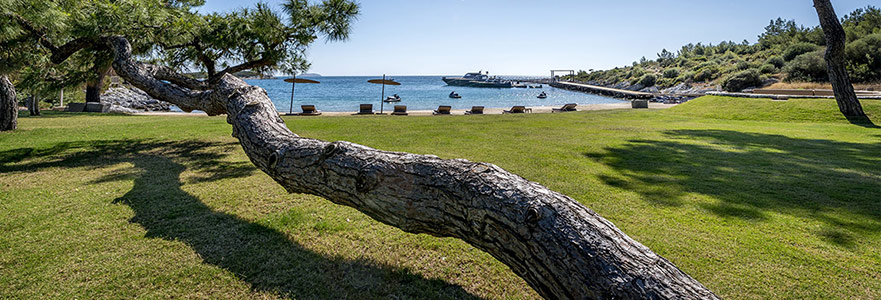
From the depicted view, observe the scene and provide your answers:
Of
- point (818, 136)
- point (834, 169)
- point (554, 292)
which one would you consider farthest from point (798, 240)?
point (818, 136)

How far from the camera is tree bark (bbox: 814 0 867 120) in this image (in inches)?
573

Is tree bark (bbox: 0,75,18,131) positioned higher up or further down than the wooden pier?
further down

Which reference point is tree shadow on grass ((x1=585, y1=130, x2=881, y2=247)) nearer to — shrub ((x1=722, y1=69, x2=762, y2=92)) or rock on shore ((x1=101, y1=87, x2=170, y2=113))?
rock on shore ((x1=101, y1=87, x2=170, y2=113))

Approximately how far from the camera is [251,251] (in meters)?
3.77

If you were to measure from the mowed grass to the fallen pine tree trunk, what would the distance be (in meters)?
0.74

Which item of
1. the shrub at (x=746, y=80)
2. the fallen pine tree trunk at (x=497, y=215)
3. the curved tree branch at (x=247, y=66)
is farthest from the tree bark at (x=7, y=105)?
the shrub at (x=746, y=80)

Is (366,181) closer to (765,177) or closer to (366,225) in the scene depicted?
(366,225)

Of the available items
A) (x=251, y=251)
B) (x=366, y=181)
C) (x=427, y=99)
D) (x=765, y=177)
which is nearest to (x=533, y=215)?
(x=366, y=181)

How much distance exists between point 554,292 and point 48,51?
33.9 feet

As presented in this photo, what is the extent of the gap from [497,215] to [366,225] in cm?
254

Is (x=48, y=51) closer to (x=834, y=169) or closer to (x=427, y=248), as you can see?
(x=427, y=248)

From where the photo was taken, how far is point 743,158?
823 cm

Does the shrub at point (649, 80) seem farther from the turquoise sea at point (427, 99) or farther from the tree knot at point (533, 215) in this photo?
the tree knot at point (533, 215)

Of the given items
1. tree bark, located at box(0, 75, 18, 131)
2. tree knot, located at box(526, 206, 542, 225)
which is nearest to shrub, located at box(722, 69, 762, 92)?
tree knot, located at box(526, 206, 542, 225)
